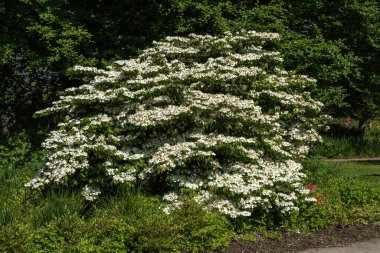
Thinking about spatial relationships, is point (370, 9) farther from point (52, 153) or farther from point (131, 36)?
point (52, 153)

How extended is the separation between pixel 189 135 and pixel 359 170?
29.1ft

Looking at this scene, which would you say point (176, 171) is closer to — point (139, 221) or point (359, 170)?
point (139, 221)

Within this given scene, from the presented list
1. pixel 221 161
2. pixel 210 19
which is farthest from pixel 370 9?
pixel 221 161

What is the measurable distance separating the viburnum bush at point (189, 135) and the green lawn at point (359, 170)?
3.55 metres

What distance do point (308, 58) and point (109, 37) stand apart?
214 inches

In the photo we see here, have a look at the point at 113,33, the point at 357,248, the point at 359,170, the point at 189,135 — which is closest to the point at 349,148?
the point at 359,170

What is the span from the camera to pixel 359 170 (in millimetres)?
15016

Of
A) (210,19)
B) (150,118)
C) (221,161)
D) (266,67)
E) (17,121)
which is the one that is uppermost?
(210,19)

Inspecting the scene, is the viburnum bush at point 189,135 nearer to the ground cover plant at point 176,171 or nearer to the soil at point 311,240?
the ground cover plant at point 176,171

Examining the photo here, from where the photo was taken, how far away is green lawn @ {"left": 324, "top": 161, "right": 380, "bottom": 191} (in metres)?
12.5

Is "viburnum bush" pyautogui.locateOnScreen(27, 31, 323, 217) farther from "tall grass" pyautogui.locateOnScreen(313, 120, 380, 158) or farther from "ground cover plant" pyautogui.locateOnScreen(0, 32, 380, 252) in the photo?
"tall grass" pyautogui.locateOnScreen(313, 120, 380, 158)

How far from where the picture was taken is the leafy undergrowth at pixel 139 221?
5.76m

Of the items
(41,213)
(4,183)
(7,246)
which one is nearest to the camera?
(7,246)

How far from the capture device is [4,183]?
8742 mm
